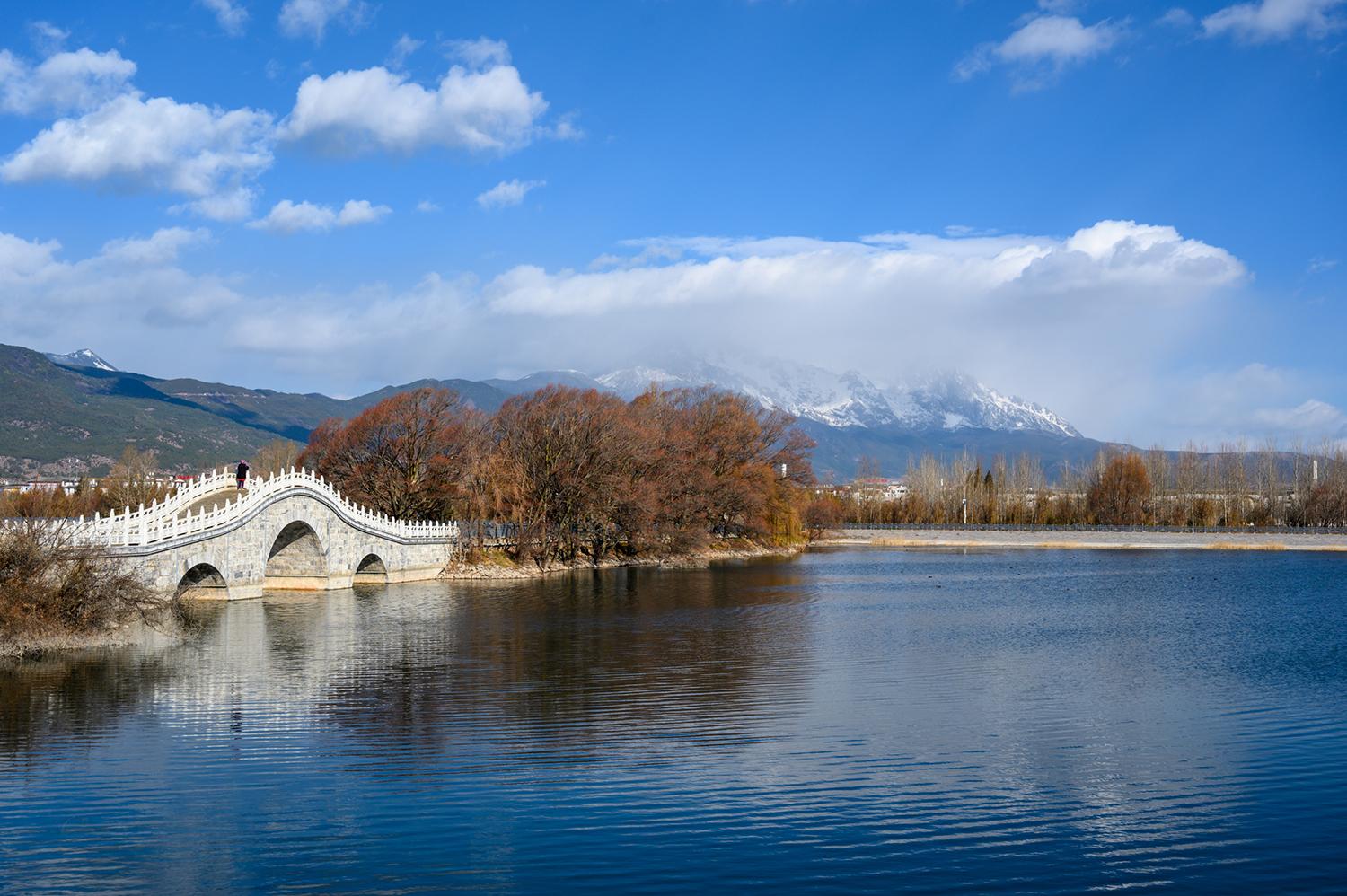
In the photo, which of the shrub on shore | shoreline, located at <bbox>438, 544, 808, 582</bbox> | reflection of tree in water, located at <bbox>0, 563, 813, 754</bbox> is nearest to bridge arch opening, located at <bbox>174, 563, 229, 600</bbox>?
reflection of tree in water, located at <bbox>0, 563, 813, 754</bbox>

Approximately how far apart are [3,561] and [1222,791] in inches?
952

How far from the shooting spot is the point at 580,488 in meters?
61.4

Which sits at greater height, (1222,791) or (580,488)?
(580,488)

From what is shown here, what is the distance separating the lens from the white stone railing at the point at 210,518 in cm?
3061

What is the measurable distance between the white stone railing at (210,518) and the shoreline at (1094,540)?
168ft

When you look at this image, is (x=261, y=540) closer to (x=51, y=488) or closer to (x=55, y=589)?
(x=55, y=589)

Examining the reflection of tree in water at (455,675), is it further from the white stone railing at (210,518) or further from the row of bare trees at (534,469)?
the row of bare trees at (534,469)

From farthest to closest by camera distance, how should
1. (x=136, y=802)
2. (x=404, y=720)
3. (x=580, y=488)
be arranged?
(x=580, y=488) < (x=404, y=720) < (x=136, y=802)

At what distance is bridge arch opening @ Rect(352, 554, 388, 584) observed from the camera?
169 ft

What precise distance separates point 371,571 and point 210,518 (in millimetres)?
16765

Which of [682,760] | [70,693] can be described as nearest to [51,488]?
[70,693]

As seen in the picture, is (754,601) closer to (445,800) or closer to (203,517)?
(203,517)

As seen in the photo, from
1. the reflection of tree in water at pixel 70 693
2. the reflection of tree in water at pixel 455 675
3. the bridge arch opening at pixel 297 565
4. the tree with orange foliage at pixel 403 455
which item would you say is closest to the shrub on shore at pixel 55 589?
the reflection of tree in water at pixel 70 693

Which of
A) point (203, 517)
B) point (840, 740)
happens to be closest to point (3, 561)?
point (203, 517)
